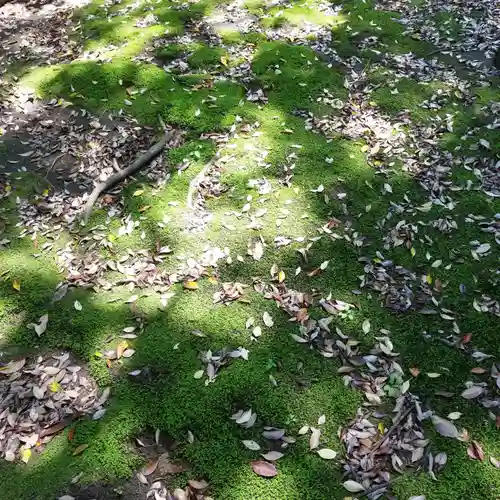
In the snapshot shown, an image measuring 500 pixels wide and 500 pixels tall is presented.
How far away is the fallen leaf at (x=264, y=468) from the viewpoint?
3344 millimetres

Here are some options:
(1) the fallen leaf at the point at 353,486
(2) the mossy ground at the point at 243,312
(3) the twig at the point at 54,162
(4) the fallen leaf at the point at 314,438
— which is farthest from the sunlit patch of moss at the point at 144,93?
(1) the fallen leaf at the point at 353,486

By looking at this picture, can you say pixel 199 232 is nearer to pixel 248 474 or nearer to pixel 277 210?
pixel 277 210

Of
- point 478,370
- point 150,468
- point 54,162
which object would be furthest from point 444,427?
point 54,162

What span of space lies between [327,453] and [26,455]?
2240 millimetres

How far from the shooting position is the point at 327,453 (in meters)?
3.43

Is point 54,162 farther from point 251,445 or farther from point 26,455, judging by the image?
point 251,445

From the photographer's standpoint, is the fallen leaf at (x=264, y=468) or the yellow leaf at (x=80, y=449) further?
the yellow leaf at (x=80, y=449)

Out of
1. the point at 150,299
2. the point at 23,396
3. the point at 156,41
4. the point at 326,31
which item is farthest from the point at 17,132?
the point at 326,31

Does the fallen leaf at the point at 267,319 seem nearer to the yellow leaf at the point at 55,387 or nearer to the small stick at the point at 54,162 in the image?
the yellow leaf at the point at 55,387

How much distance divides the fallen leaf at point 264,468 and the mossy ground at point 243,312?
45 millimetres

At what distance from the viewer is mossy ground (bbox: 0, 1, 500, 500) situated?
11.1 ft

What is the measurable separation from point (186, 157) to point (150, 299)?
214 centimetres

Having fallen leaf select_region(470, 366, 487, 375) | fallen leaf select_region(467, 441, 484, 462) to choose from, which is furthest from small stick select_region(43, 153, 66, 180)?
fallen leaf select_region(467, 441, 484, 462)

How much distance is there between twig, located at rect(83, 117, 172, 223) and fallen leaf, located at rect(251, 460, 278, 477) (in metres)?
3.22
